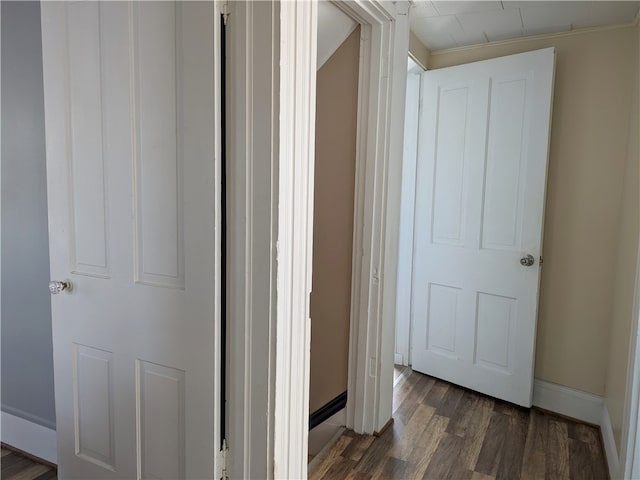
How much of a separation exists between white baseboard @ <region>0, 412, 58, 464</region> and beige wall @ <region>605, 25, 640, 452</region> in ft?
8.46

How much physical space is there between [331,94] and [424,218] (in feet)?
3.77

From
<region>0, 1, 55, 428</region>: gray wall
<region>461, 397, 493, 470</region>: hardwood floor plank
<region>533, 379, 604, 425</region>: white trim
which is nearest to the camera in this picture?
<region>0, 1, 55, 428</region>: gray wall

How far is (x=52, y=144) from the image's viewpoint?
1472 millimetres

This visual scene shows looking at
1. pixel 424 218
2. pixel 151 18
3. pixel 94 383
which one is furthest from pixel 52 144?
pixel 424 218

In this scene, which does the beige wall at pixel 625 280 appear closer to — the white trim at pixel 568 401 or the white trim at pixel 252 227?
the white trim at pixel 568 401

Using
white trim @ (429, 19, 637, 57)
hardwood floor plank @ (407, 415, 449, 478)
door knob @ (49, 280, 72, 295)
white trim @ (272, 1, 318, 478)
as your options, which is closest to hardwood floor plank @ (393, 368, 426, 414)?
hardwood floor plank @ (407, 415, 449, 478)

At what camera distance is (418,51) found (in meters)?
2.65

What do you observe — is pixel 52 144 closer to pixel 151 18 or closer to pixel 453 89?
pixel 151 18

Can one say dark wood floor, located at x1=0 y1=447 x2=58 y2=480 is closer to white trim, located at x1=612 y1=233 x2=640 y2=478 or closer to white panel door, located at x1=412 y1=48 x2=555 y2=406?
white panel door, located at x1=412 y1=48 x2=555 y2=406

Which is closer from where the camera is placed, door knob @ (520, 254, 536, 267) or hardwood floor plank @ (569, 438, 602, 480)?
hardwood floor plank @ (569, 438, 602, 480)

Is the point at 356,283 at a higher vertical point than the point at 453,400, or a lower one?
higher

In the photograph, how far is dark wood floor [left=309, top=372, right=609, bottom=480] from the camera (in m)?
1.91

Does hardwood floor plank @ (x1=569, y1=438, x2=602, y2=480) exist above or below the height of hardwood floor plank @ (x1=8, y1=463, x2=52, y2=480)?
above

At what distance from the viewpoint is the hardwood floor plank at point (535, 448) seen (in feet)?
6.28
